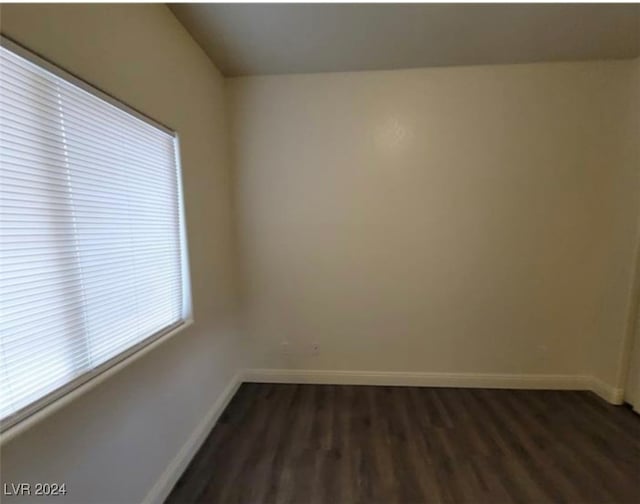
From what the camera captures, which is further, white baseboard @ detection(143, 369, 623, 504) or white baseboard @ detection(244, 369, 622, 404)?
white baseboard @ detection(244, 369, 622, 404)

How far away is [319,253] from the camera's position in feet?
9.53

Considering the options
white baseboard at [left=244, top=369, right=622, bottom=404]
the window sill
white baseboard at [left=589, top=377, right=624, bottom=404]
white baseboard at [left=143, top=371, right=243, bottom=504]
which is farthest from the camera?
white baseboard at [left=244, top=369, right=622, bottom=404]

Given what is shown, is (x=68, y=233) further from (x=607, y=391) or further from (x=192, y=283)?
(x=607, y=391)

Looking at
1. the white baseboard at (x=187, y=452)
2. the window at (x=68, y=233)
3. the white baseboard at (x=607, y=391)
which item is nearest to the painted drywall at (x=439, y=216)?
the white baseboard at (x=607, y=391)

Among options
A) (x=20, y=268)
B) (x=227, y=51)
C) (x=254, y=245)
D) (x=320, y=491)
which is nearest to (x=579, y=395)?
(x=320, y=491)

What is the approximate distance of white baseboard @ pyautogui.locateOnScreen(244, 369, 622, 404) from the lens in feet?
9.39

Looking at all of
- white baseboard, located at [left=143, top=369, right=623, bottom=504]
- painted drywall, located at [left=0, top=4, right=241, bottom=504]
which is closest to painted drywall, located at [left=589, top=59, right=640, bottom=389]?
white baseboard, located at [left=143, top=369, right=623, bottom=504]

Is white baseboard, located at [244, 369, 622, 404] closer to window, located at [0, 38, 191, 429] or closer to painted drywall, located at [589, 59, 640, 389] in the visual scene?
painted drywall, located at [589, 59, 640, 389]

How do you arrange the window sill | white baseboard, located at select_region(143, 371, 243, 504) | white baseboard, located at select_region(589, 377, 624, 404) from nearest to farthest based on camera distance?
the window sill, white baseboard, located at select_region(143, 371, 243, 504), white baseboard, located at select_region(589, 377, 624, 404)

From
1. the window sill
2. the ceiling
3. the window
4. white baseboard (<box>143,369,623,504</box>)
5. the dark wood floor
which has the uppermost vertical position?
the ceiling

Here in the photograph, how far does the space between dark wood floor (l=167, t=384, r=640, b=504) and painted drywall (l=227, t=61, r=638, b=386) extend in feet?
1.21

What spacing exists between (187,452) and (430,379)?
2.07 meters

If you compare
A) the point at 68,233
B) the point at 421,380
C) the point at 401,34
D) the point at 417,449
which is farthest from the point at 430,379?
the point at 68,233

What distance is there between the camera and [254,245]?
2951mm
